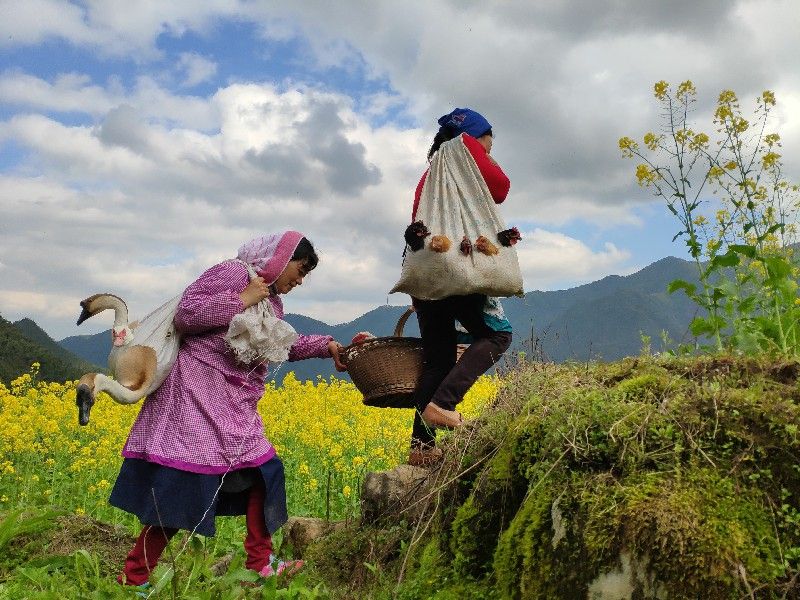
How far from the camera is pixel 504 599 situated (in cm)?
230

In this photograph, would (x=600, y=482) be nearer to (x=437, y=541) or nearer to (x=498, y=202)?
(x=437, y=541)

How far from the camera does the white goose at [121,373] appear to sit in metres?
3.54

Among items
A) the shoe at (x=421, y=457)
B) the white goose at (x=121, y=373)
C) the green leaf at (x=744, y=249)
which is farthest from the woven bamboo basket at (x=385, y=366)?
the green leaf at (x=744, y=249)

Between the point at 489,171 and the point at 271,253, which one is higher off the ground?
the point at 489,171

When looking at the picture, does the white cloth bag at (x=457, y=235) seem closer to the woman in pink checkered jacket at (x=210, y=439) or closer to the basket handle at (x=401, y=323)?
the basket handle at (x=401, y=323)

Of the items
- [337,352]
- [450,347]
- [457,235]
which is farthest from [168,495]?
[457,235]

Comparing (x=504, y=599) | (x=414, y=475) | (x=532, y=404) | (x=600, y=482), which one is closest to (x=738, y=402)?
(x=600, y=482)

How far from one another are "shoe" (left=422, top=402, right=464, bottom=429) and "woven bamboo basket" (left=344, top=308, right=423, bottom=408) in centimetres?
26

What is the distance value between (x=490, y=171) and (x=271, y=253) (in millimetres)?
1325

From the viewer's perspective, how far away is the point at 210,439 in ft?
12.2

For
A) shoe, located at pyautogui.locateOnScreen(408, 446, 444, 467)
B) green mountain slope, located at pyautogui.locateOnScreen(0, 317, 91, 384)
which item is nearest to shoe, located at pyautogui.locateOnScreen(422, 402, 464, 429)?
A: shoe, located at pyautogui.locateOnScreen(408, 446, 444, 467)

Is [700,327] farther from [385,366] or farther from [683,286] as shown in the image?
[385,366]

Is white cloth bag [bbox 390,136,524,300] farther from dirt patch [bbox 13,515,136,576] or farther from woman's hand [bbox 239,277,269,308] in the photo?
dirt patch [bbox 13,515,136,576]

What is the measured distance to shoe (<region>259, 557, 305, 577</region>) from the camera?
149 inches
